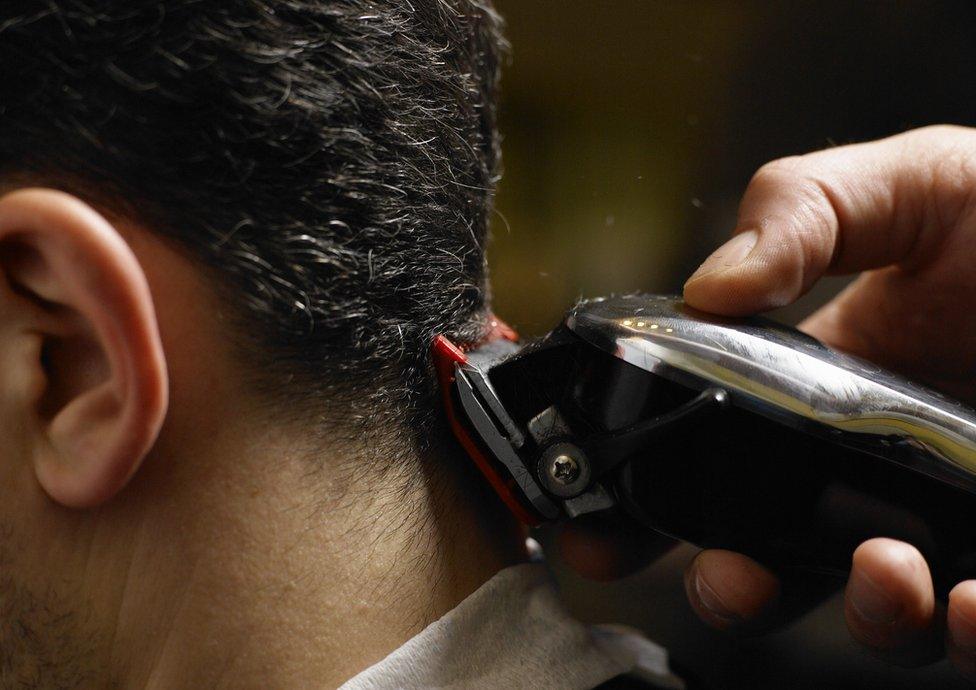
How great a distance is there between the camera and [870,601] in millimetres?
638

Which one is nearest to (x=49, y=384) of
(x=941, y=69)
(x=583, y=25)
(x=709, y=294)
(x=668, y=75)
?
(x=709, y=294)

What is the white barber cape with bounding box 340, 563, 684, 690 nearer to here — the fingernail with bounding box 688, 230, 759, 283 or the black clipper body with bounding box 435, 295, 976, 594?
the black clipper body with bounding box 435, 295, 976, 594

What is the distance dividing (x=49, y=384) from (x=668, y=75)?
3.87ft

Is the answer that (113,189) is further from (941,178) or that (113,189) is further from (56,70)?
(941,178)

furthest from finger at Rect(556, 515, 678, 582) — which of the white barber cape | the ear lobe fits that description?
the ear lobe

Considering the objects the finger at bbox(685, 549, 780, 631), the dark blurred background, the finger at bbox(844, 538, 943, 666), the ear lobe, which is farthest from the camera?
the dark blurred background

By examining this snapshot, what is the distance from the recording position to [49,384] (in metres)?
0.56

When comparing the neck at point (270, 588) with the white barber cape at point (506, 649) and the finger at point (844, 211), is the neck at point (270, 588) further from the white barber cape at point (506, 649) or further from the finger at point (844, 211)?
the finger at point (844, 211)

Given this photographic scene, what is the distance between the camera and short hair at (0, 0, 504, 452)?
1.75 feet

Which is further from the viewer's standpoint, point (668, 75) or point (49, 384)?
point (668, 75)

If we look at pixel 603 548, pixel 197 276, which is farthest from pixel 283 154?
pixel 603 548

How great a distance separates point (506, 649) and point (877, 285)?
0.66m

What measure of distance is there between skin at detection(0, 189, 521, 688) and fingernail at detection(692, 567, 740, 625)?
10.3 inches

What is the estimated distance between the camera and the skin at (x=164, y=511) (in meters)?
0.54
